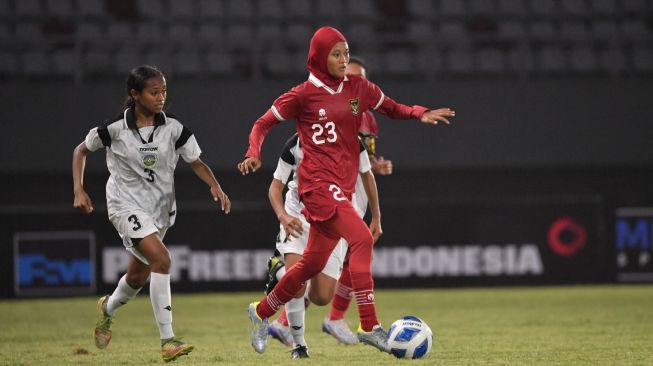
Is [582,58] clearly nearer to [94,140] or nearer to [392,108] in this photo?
[392,108]

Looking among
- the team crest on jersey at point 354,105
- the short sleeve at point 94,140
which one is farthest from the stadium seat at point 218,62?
the team crest on jersey at point 354,105

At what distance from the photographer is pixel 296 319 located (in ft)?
24.1

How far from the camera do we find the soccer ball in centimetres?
661

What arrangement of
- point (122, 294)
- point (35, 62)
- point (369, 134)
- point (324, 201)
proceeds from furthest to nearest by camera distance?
point (35, 62) < point (369, 134) < point (122, 294) < point (324, 201)

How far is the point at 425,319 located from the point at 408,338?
4594mm

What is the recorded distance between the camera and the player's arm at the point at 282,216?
6.68m

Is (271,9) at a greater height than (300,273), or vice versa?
(271,9)

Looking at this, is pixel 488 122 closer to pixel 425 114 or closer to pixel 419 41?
pixel 419 41

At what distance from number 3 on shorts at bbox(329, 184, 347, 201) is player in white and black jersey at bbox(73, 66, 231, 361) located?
80 cm

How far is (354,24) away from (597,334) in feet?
30.4

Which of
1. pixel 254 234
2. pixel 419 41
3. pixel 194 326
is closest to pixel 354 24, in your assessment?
pixel 419 41

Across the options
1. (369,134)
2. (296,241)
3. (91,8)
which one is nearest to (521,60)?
(91,8)

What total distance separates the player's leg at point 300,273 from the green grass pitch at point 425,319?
1.01 feet

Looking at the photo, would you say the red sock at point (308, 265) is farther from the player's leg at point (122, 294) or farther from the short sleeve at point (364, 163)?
the player's leg at point (122, 294)
